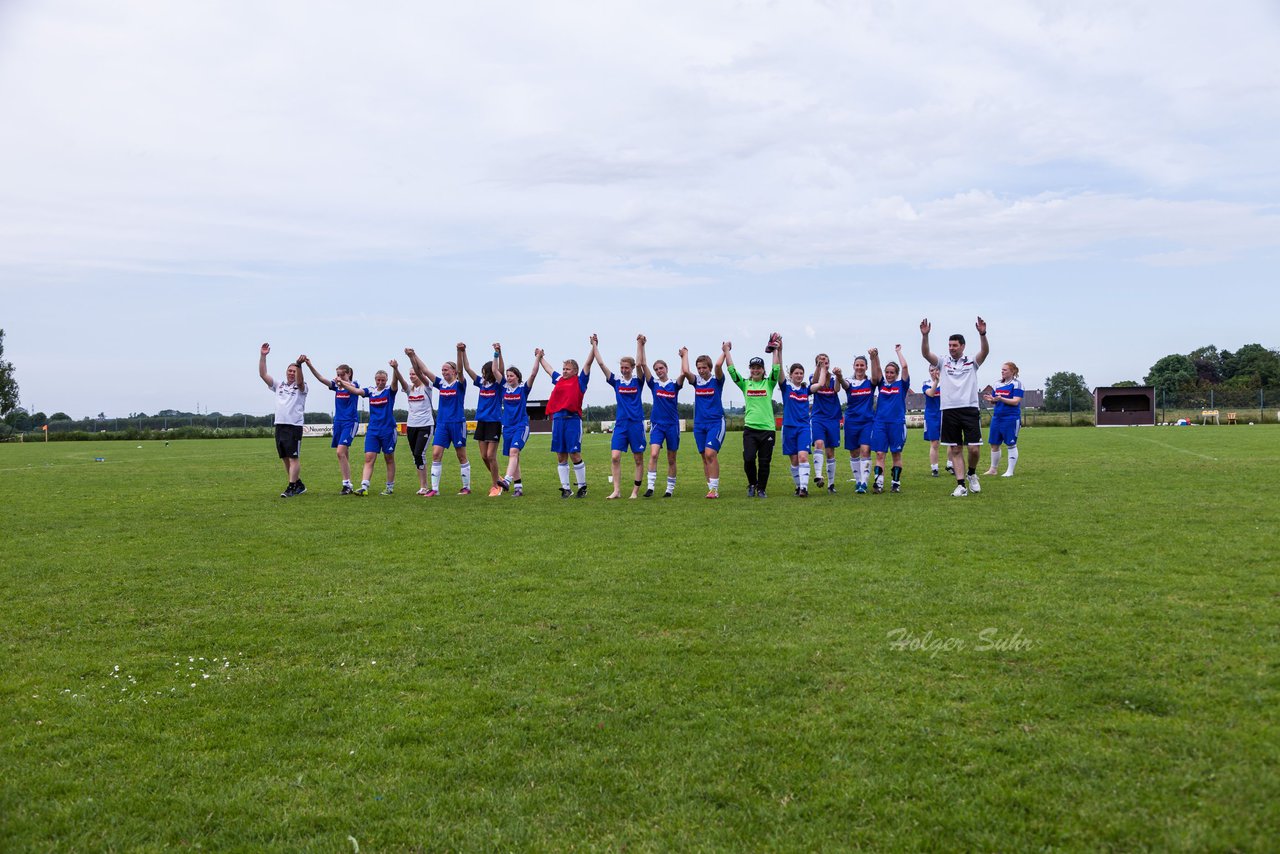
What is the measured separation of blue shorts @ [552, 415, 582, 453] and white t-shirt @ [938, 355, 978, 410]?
565cm

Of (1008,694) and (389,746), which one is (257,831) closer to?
(389,746)

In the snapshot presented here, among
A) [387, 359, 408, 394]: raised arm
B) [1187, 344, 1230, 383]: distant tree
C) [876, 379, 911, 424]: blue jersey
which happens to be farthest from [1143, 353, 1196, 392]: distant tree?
[387, 359, 408, 394]: raised arm

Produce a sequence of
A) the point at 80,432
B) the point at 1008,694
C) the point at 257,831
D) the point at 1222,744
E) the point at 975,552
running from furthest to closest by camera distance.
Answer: the point at 80,432 < the point at 975,552 < the point at 1008,694 < the point at 1222,744 < the point at 257,831

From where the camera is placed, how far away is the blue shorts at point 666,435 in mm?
14484

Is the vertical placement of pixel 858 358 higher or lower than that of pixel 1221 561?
higher

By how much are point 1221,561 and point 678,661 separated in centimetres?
508

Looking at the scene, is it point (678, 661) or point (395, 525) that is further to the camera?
point (395, 525)

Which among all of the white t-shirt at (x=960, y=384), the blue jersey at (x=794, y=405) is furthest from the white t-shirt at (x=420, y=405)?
the white t-shirt at (x=960, y=384)

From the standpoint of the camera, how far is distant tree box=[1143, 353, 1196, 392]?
9750 centimetres

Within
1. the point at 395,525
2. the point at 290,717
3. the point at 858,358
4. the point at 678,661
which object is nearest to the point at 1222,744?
the point at 678,661

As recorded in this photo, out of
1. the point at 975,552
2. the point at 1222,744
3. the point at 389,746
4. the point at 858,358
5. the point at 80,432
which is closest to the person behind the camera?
the point at 1222,744

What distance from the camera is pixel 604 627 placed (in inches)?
244

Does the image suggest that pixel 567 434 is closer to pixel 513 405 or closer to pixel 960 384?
pixel 513 405

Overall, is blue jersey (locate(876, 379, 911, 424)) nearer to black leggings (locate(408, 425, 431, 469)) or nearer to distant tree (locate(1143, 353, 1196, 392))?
black leggings (locate(408, 425, 431, 469))
